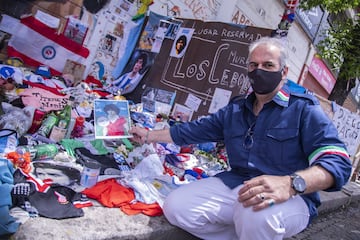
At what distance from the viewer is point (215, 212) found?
84.4 inches

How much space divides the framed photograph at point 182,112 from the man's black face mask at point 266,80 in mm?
2630

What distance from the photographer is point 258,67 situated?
2.19 metres

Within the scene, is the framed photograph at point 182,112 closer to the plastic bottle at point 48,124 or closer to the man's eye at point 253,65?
the plastic bottle at point 48,124

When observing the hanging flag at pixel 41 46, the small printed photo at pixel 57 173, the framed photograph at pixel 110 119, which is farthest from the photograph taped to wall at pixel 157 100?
the small printed photo at pixel 57 173

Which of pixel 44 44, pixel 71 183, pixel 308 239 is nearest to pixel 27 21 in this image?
pixel 44 44

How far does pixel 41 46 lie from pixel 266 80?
394cm

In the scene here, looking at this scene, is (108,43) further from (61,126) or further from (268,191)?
(268,191)

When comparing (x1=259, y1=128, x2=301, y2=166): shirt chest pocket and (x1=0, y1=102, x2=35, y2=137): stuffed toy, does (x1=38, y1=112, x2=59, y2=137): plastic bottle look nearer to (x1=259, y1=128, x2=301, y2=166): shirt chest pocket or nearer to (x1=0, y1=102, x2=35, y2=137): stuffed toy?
(x1=0, y1=102, x2=35, y2=137): stuffed toy

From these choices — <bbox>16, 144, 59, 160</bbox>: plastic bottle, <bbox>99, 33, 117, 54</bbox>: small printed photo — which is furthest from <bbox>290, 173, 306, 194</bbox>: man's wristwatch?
<bbox>99, 33, 117, 54</bbox>: small printed photo

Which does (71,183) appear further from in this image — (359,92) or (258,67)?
(359,92)

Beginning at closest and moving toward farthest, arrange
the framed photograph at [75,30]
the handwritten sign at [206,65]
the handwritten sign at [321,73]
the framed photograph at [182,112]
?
the handwritten sign at [206,65]
the framed photograph at [182,112]
the framed photograph at [75,30]
the handwritten sign at [321,73]

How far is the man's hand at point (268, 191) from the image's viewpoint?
170 cm

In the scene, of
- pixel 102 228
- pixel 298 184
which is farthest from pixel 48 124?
pixel 298 184

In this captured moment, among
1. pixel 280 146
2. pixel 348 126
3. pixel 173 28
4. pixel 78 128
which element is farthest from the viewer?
pixel 348 126
